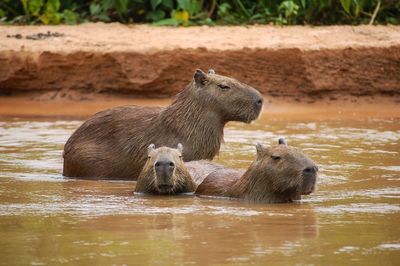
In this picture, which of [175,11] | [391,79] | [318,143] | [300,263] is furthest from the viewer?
[175,11]

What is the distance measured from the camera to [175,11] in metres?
15.2

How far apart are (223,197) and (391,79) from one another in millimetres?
5623

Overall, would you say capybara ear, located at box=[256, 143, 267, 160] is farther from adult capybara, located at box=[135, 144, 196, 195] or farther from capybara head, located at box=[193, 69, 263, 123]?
capybara head, located at box=[193, 69, 263, 123]

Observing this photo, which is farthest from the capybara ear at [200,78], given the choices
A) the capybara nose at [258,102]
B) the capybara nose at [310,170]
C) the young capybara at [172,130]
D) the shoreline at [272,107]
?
the shoreline at [272,107]

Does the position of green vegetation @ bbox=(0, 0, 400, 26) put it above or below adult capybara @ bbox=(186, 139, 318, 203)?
above

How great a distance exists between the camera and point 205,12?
15.5 metres

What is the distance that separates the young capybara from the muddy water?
0.24m

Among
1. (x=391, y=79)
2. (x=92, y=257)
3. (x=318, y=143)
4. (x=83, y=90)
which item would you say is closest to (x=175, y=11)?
(x=83, y=90)

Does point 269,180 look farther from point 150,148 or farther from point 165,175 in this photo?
point 150,148

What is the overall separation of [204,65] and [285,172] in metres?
5.58

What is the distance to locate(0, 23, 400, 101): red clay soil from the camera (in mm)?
13367

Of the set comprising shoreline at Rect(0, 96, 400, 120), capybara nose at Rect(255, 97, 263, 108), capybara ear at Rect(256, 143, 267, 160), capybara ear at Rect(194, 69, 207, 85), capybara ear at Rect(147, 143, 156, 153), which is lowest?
shoreline at Rect(0, 96, 400, 120)

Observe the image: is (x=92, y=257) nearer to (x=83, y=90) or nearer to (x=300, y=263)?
(x=300, y=263)

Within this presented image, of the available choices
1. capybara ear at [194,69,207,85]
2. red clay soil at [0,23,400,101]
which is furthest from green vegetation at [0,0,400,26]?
capybara ear at [194,69,207,85]
